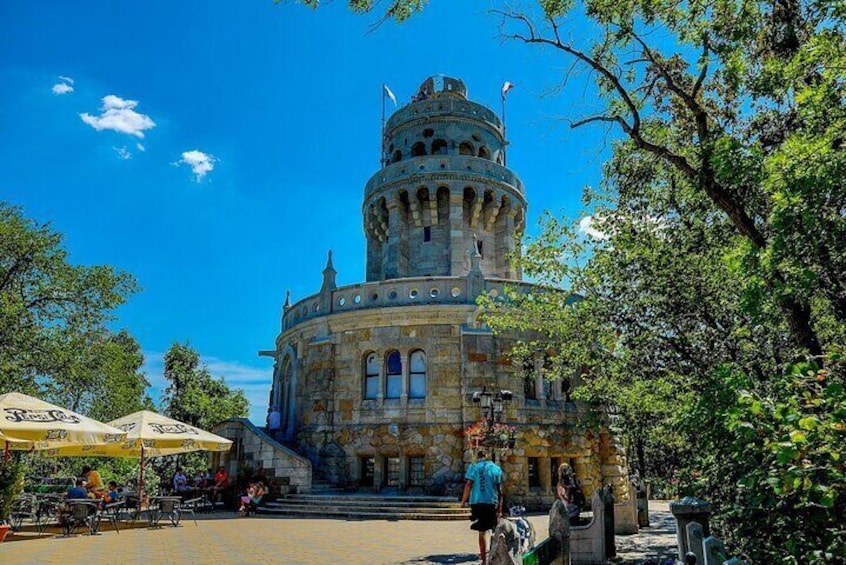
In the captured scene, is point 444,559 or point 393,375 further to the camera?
point 393,375

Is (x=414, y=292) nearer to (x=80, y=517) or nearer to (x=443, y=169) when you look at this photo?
(x=443, y=169)

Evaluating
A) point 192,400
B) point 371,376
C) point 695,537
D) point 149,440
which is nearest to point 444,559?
point 695,537

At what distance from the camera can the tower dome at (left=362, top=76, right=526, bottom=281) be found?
31500mm

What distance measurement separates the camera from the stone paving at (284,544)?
10.6m

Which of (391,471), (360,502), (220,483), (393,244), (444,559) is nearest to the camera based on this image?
(444,559)

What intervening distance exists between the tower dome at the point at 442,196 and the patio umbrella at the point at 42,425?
744 inches

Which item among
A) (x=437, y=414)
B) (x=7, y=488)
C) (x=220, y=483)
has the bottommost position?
(x=220, y=483)

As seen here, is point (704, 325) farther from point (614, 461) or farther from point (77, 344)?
point (77, 344)

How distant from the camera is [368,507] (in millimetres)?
18641

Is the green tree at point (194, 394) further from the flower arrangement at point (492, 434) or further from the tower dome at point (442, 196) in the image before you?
the flower arrangement at point (492, 434)

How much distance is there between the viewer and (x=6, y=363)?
22.3m

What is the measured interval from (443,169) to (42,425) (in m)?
22.0

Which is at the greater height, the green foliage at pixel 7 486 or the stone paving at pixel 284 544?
the green foliage at pixel 7 486

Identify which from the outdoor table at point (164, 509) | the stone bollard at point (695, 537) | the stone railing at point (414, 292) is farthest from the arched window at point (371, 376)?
the stone bollard at point (695, 537)
